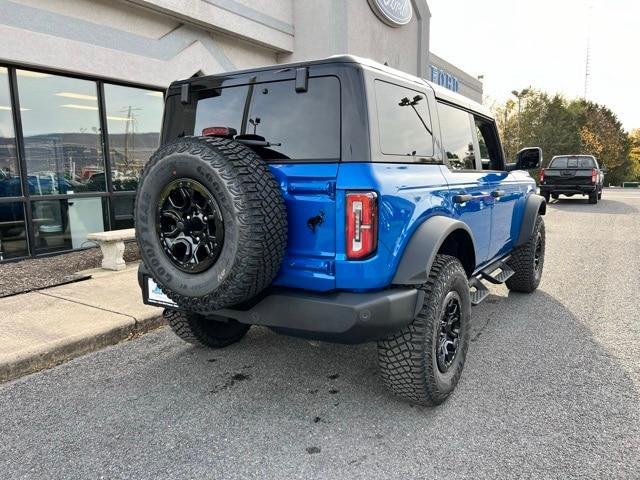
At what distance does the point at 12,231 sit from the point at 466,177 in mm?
6351

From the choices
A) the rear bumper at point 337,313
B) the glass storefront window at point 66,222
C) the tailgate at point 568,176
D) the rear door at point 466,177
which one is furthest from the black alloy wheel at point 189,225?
the tailgate at point 568,176

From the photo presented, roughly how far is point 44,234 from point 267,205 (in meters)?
6.06

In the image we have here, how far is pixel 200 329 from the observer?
3607mm

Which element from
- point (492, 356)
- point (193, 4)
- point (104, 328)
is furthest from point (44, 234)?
point (492, 356)

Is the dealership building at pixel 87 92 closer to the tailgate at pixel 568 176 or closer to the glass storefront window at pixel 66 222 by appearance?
the glass storefront window at pixel 66 222

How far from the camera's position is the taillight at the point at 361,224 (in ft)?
7.93

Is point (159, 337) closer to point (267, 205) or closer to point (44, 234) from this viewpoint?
point (267, 205)

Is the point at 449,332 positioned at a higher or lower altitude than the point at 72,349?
higher

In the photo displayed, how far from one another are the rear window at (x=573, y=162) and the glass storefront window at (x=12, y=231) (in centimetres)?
1679

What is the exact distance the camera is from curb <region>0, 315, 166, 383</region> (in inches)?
133

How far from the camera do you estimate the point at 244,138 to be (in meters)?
2.90

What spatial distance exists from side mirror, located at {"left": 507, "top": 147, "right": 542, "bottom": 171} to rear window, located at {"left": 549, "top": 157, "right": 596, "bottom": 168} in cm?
1389

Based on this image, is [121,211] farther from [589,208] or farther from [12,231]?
[589,208]

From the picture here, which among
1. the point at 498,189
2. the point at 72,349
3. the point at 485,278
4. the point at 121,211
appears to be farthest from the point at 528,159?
the point at 121,211
